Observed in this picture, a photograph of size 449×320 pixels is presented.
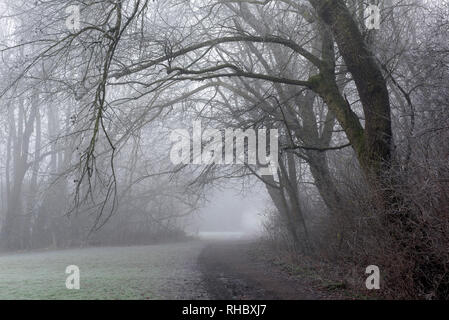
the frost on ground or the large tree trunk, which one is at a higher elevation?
the large tree trunk

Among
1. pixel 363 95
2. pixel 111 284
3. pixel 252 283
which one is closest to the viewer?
pixel 363 95

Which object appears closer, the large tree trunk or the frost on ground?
the large tree trunk

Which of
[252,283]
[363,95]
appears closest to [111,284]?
[252,283]

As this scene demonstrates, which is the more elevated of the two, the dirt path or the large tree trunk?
the large tree trunk

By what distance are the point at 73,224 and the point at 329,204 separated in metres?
21.8

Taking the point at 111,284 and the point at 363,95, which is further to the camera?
the point at 111,284

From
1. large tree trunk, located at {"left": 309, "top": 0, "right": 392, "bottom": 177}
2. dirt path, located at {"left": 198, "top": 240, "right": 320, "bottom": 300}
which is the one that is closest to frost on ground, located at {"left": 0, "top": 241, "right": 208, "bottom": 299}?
dirt path, located at {"left": 198, "top": 240, "right": 320, "bottom": 300}

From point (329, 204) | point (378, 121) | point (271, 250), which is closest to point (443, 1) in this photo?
point (378, 121)

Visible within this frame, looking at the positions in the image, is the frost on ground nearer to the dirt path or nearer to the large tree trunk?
the dirt path

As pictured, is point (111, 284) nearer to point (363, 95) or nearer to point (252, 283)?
point (252, 283)

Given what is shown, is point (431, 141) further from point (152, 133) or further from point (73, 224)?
point (73, 224)

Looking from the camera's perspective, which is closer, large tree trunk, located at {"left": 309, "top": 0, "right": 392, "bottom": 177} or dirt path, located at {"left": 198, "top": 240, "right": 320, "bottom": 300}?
large tree trunk, located at {"left": 309, "top": 0, "right": 392, "bottom": 177}
